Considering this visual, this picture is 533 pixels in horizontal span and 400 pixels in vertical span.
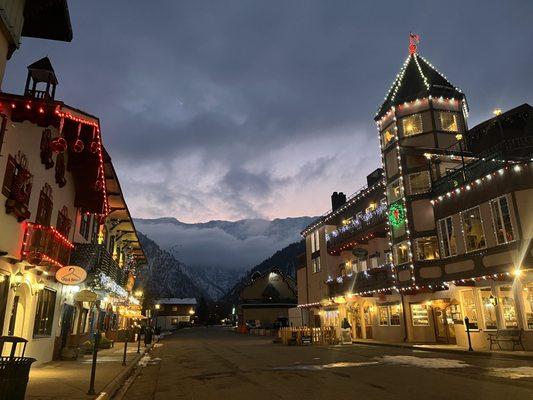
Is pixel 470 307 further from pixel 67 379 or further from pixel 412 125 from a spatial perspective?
pixel 67 379

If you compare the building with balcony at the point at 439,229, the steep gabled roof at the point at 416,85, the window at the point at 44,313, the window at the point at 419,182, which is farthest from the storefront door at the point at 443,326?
the window at the point at 44,313

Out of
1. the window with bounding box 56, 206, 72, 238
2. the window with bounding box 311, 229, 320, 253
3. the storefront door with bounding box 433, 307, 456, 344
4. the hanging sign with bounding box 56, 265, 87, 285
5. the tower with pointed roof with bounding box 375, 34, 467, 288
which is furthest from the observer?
the window with bounding box 311, 229, 320, 253

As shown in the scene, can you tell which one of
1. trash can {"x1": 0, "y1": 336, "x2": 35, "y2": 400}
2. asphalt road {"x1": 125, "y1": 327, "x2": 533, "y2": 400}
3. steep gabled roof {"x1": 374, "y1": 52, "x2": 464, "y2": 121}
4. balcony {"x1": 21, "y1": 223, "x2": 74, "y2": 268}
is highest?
steep gabled roof {"x1": 374, "y1": 52, "x2": 464, "y2": 121}

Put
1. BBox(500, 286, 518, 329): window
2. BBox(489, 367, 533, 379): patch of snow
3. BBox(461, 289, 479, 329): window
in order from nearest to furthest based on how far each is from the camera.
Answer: BBox(489, 367, 533, 379): patch of snow, BBox(500, 286, 518, 329): window, BBox(461, 289, 479, 329): window

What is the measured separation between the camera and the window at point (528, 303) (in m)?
20.0

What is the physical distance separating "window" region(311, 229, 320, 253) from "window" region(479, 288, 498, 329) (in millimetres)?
22335

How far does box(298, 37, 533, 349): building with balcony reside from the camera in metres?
21.1

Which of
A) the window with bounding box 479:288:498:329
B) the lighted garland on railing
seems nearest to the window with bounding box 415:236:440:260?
the window with bounding box 479:288:498:329

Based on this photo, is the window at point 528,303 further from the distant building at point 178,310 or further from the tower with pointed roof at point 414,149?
the distant building at point 178,310

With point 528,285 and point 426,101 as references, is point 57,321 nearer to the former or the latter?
point 528,285

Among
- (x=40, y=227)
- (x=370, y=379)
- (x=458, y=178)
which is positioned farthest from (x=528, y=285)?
(x=40, y=227)

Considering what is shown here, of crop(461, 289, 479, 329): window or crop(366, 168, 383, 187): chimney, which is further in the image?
crop(366, 168, 383, 187): chimney

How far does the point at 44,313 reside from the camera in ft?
54.5

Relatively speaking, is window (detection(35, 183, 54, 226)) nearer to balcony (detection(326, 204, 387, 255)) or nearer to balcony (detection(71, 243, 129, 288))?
balcony (detection(71, 243, 129, 288))
